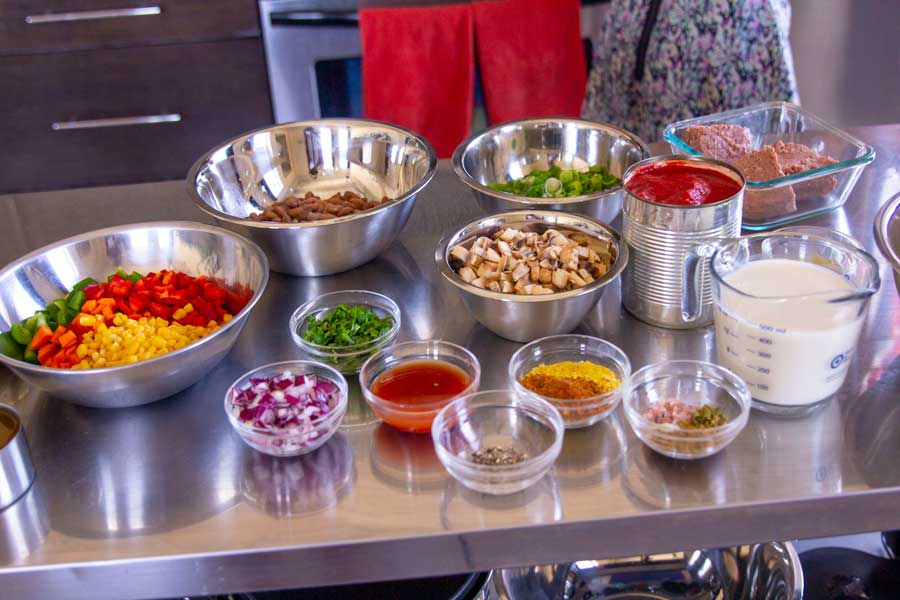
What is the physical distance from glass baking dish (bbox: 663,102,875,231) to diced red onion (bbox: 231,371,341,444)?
28.2 inches

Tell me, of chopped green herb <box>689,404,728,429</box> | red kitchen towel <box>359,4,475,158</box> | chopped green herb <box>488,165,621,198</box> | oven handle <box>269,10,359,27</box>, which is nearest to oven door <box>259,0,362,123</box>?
oven handle <box>269,10,359,27</box>

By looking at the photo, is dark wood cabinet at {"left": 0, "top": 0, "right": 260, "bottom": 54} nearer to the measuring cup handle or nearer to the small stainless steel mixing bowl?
the small stainless steel mixing bowl

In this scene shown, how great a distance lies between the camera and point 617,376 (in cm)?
113

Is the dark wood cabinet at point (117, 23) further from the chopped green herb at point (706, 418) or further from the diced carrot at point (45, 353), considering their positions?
the chopped green herb at point (706, 418)

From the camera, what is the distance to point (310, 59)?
2.86 metres

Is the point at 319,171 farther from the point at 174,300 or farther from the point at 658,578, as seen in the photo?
the point at 658,578

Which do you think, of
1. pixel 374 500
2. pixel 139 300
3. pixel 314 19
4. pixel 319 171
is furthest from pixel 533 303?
pixel 314 19

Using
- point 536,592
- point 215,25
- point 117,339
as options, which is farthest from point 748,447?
point 215,25

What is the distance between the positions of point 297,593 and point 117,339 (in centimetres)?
45

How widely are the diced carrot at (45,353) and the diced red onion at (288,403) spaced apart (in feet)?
0.91

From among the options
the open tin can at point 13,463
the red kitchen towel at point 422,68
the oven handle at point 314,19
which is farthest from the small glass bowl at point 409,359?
the oven handle at point 314,19

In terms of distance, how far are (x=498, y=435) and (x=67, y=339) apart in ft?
1.91

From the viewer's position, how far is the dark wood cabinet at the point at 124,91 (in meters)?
2.88

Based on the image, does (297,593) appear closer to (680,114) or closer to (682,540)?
(682,540)
